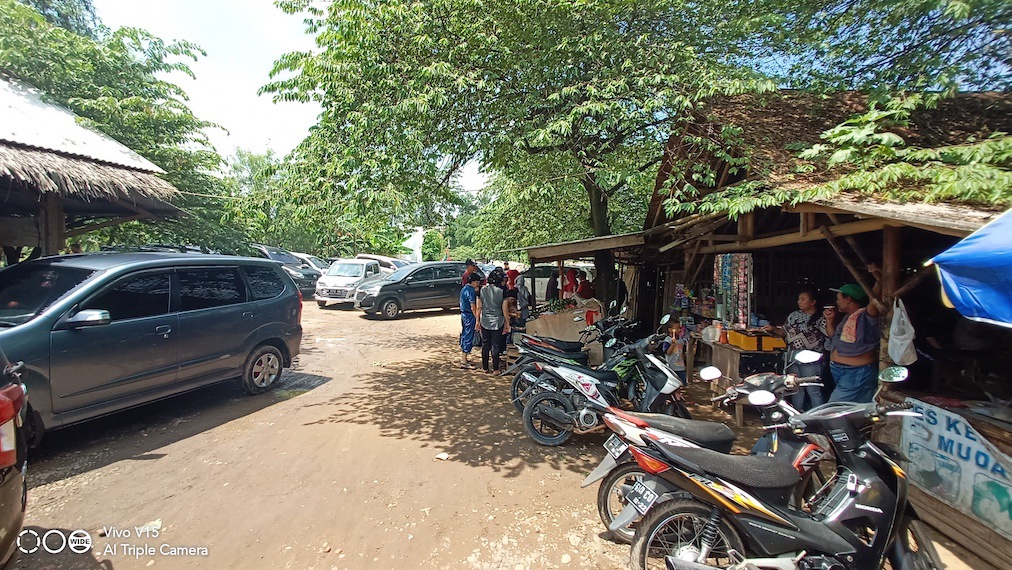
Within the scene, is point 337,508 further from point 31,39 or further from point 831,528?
point 31,39

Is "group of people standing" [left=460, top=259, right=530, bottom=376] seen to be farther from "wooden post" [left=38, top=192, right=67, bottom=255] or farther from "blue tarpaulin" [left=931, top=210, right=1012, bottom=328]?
"wooden post" [left=38, top=192, right=67, bottom=255]

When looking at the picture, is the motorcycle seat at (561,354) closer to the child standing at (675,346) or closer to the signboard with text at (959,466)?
the child standing at (675,346)

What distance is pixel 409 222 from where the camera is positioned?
8797mm

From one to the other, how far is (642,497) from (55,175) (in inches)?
334

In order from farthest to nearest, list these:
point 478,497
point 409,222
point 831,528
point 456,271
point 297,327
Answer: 1. point 456,271
2. point 409,222
3. point 297,327
4. point 478,497
5. point 831,528

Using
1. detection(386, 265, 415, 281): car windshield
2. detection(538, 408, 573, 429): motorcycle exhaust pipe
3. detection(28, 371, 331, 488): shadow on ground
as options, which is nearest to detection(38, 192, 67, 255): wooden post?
detection(28, 371, 331, 488): shadow on ground

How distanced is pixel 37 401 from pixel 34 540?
1283mm

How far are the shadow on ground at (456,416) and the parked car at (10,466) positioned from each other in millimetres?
2773

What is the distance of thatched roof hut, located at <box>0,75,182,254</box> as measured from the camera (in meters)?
6.29

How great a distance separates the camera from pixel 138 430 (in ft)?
15.4

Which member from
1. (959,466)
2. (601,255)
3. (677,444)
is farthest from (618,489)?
(601,255)

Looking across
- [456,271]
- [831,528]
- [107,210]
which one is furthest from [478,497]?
[456,271]

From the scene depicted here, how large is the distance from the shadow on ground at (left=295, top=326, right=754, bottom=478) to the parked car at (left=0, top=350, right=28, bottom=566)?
2773mm

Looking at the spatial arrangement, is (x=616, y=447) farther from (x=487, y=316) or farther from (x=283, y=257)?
(x=283, y=257)
